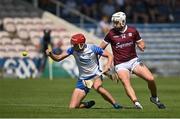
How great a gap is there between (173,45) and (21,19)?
28.6 ft

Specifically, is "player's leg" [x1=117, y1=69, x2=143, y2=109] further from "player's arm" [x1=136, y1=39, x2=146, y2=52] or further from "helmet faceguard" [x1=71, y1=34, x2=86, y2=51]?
"helmet faceguard" [x1=71, y1=34, x2=86, y2=51]

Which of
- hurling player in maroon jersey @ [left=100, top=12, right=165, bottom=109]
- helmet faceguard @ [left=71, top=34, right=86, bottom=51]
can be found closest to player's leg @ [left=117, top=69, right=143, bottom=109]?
hurling player in maroon jersey @ [left=100, top=12, right=165, bottom=109]

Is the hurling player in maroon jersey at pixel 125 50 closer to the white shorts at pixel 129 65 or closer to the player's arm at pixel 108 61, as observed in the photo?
the white shorts at pixel 129 65

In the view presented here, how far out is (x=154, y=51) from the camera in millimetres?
44031

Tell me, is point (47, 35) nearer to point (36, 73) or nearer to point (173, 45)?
point (36, 73)

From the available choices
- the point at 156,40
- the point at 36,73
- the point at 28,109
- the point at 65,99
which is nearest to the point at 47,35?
the point at 36,73

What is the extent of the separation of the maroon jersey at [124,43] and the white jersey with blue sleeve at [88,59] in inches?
15.9

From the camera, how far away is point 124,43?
18.8 metres

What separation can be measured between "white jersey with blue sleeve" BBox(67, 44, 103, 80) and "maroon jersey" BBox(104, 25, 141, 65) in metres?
0.40

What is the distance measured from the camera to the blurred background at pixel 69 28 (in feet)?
129

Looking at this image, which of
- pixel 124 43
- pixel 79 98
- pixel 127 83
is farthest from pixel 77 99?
pixel 124 43

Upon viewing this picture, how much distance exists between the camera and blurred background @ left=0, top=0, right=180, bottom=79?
39.4 m

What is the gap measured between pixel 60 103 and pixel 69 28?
872 inches

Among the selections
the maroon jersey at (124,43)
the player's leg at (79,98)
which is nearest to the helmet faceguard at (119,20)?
the maroon jersey at (124,43)
